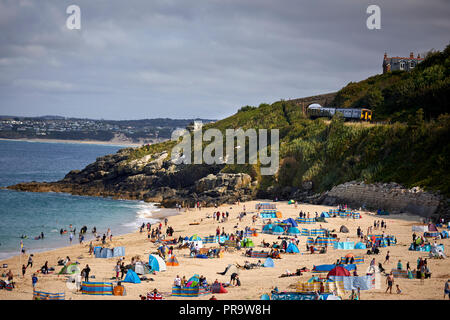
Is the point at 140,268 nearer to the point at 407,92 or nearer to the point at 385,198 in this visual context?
the point at 385,198

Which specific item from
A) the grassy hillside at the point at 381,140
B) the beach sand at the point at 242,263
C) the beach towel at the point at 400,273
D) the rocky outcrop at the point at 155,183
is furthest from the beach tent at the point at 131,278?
the rocky outcrop at the point at 155,183

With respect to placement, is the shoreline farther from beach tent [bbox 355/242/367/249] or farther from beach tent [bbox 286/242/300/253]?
beach tent [bbox 355/242/367/249]

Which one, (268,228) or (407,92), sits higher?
(407,92)

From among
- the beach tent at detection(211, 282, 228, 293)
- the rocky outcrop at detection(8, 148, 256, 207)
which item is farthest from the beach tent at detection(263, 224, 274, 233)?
the rocky outcrop at detection(8, 148, 256, 207)

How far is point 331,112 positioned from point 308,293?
185 ft

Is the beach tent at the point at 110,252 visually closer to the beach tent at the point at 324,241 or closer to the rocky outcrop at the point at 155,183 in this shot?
the beach tent at the point at 324,241

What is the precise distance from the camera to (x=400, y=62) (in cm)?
8625

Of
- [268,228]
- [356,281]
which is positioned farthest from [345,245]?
[356,281]

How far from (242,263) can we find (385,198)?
21.6 meters

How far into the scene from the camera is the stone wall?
39.7 metres

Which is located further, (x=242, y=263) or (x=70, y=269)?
(x=242, y=263)

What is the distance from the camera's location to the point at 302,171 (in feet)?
187

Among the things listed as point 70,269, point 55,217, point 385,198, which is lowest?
point 55,217

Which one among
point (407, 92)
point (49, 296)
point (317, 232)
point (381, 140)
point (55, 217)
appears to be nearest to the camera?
point (49, 296)
